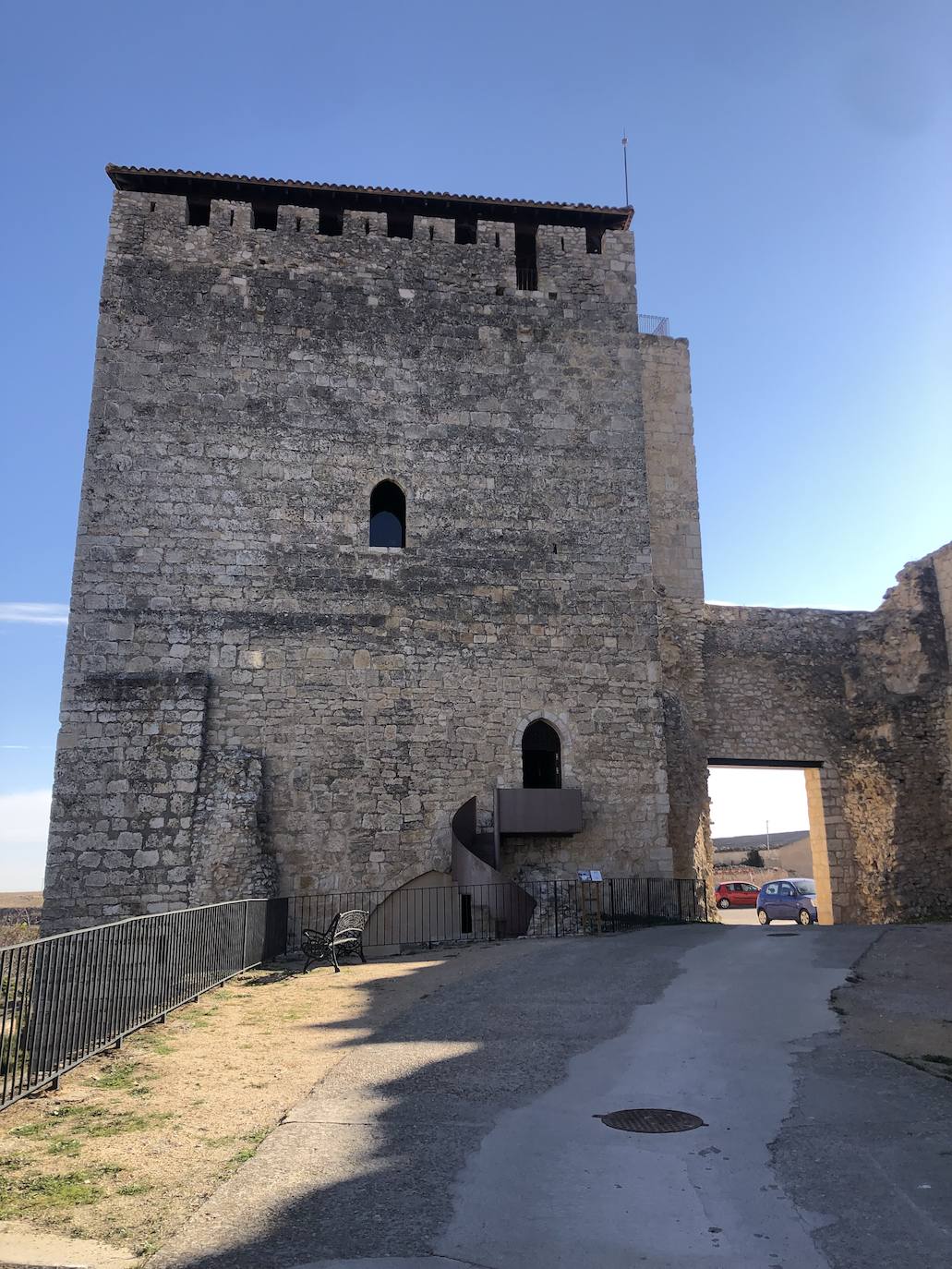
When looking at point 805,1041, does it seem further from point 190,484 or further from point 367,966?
point 190,484

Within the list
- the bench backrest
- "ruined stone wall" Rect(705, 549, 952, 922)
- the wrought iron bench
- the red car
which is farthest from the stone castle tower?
the red car

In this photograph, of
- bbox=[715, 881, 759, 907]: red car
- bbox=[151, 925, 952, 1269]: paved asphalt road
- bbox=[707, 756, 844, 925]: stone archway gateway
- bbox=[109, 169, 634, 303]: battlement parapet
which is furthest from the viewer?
bbox=[715, 881, 759, 907]: red car

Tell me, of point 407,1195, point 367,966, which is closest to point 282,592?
point 367,966

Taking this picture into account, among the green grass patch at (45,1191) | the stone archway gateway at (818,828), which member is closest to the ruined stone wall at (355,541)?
the stone archway gateway at (818,828)

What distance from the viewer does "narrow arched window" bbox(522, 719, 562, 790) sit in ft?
49.8

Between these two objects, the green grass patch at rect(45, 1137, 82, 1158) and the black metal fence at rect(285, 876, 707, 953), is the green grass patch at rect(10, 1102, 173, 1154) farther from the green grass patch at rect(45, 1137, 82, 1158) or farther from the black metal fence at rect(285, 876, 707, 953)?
the black metal fence at rect(285, 876, 707, 953)

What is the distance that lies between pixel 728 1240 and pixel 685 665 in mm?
14678

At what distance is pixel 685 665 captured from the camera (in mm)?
17969

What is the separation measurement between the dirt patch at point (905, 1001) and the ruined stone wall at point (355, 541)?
5.06m

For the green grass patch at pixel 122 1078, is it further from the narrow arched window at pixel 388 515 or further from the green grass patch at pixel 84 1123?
the narrow arched window at pixel 388 515

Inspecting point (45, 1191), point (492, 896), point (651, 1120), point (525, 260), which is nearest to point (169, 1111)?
point (45, 1191)

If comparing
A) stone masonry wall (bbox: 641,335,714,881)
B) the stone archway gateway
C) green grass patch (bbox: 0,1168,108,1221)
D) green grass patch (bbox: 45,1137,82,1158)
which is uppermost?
stone masonry wall (bbox: 641,335,714,881)

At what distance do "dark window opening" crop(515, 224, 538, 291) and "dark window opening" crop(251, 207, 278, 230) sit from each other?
4.27m

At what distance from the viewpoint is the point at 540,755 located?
1532 centimetres
